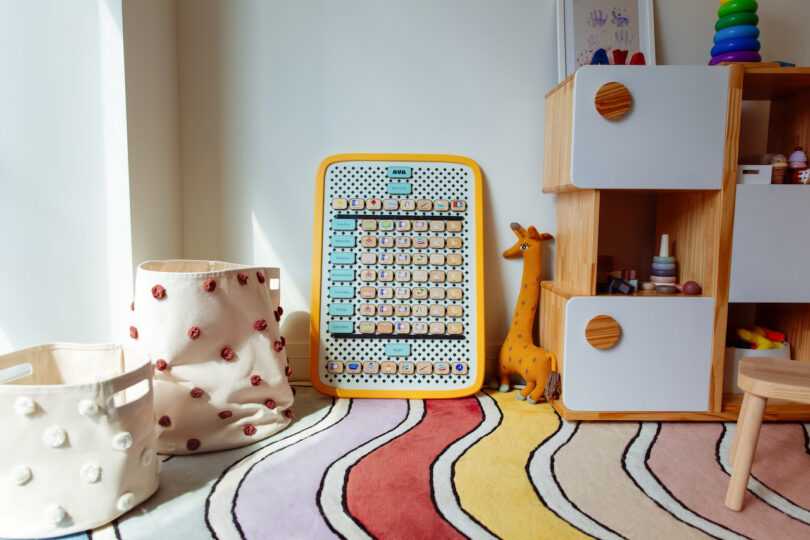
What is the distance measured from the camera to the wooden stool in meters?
1.09

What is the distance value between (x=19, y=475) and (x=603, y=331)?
55.6 inches

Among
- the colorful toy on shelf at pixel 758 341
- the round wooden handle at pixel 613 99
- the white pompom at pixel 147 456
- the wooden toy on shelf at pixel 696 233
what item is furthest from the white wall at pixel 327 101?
the white pompom at pixel 147 456

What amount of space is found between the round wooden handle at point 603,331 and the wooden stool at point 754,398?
1.31 ft

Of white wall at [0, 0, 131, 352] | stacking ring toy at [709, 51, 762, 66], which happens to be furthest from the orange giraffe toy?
white wall at [0, 0, 131, 352]

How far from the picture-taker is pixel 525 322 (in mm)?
1860

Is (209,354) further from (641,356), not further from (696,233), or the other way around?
(696,233)

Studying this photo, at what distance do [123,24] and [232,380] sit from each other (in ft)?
3.34

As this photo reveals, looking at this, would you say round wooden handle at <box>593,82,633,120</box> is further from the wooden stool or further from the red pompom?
the red pompom

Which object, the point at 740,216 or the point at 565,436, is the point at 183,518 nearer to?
the point at 565,436

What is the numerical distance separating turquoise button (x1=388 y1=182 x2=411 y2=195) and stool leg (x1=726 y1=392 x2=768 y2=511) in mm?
1144

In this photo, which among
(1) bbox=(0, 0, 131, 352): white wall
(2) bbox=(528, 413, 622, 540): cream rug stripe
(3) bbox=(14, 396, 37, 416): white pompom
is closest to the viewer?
(3) bbox=(14, 396, 37, 416): white pompom

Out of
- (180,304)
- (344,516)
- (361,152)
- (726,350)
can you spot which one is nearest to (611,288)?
(726,350)

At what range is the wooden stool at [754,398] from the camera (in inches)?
42.8

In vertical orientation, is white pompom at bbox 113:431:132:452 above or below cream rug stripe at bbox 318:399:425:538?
above
